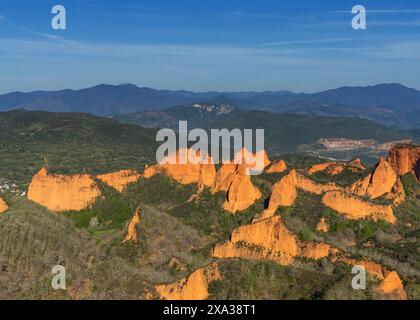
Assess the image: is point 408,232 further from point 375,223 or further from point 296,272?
point 296,272

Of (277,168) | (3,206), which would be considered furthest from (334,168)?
(3,206)

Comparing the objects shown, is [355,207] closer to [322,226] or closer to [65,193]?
[322,226]

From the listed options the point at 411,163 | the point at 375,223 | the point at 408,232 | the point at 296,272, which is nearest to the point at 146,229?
the point at 296,272

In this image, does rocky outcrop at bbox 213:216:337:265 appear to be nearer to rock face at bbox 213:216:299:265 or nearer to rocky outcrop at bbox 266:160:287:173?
rock face at bbox 213:216:299:265

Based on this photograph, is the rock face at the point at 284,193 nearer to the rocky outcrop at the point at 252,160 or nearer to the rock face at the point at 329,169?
the rocky outcrop at the point at 252,160
